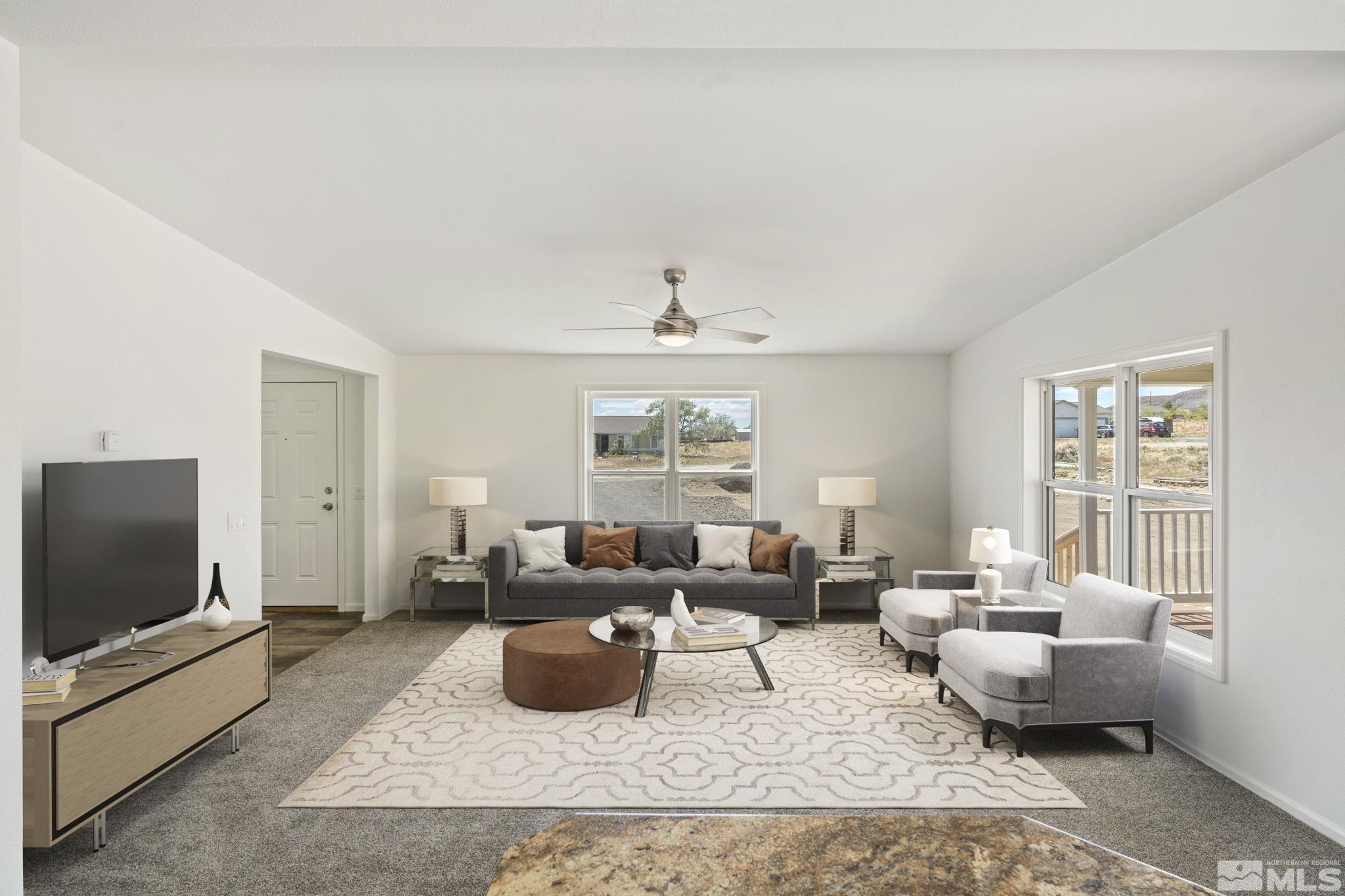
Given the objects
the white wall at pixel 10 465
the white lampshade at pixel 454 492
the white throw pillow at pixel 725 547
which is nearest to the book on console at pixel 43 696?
the white wall at pixel 10 465

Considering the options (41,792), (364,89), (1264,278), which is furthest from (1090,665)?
(41,792)

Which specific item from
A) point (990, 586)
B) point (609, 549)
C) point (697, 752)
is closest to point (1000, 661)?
point (990, 586)

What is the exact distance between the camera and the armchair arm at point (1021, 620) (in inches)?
152

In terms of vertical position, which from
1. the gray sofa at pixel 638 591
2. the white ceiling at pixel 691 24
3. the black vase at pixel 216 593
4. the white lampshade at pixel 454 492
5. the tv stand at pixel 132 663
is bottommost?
the gray sofa at pixel 638 591

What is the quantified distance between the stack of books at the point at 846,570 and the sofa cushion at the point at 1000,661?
1.91 meters

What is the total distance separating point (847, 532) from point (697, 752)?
335 centimetres

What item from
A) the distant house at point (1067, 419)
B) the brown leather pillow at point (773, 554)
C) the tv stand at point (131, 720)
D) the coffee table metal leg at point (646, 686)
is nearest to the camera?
the tv stand at point (131, 720)

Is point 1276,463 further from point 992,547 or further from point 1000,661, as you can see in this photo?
point 992,547

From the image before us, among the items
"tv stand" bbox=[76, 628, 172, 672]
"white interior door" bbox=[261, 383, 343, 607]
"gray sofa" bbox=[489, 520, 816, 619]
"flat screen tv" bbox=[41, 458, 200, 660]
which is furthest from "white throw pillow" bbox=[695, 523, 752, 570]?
"tv stand" bbox=[76, 628, 172, 672]

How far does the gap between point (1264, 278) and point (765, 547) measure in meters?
3.75

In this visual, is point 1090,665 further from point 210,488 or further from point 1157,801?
point 210,488

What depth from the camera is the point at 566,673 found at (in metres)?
3.71

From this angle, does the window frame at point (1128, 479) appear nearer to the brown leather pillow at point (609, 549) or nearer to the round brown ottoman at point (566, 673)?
the round brown ottoman at point (566, 673)

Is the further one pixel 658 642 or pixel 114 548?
pixel 658 642
